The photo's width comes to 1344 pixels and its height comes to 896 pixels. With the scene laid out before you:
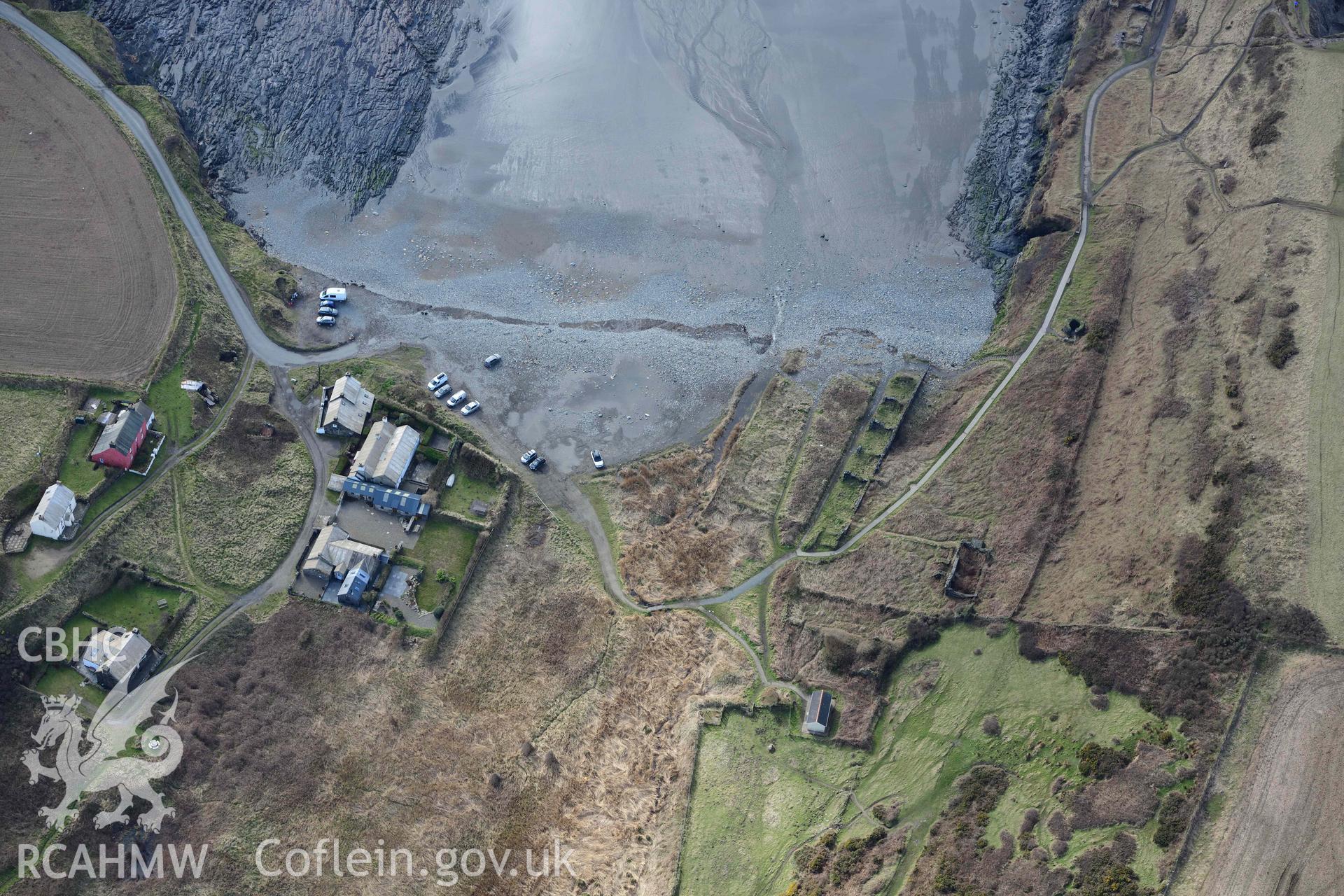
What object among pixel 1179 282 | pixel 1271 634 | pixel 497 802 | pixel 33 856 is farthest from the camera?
pixel 1179 282

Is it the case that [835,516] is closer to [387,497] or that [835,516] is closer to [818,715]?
[818,715]

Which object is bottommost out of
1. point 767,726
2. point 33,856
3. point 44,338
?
point 33,856

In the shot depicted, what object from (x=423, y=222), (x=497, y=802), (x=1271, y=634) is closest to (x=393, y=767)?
(x=497, y=802)

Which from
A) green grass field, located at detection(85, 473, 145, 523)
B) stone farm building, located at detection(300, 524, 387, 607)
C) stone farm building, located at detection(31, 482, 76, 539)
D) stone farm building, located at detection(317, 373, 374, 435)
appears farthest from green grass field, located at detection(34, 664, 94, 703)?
stone farm building, located at detection(317, 373, 374, 435)

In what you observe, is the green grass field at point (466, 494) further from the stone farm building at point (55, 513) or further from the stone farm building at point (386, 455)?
the stone farm building at point (55, 513)

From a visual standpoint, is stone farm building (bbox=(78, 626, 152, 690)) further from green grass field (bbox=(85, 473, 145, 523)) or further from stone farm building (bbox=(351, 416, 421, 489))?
stone farm building (bbox=(351, 416, 421, 489))

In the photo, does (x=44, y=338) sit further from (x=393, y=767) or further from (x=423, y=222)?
(x=393, y=767)

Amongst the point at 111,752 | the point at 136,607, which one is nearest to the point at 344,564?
the point at 136,607

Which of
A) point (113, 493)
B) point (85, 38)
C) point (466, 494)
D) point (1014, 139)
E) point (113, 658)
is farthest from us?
point (85, 38)
